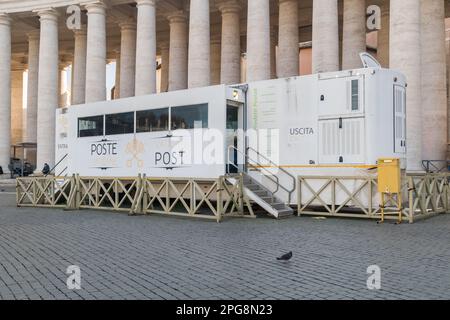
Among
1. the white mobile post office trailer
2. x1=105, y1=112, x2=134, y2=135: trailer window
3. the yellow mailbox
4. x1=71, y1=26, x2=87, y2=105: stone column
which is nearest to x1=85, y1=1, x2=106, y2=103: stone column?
x1=71, y1=26, x2=87, y2=105: stone column

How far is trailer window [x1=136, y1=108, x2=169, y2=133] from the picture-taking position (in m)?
16.2

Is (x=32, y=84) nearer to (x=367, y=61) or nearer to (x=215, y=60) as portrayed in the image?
(x=215, y=60)

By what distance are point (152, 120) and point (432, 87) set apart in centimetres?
1789

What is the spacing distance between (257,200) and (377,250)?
19.0ft

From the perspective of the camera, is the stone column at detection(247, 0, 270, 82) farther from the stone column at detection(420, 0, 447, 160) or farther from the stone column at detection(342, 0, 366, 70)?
the stone column at detection(420, 0, 447, 160)

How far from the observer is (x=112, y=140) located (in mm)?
17672

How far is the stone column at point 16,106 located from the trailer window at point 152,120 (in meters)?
47.3

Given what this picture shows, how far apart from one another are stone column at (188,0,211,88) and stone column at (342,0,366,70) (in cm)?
904

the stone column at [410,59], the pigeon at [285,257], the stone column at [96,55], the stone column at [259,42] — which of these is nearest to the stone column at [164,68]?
the stone column at [96,55]

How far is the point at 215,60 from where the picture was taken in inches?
1626
